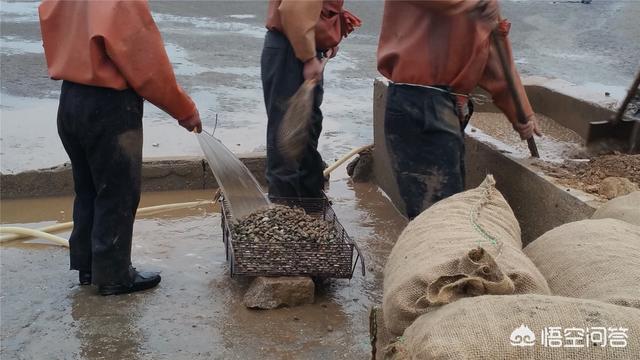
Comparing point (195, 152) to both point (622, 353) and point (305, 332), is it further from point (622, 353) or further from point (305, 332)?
point (622, 353)

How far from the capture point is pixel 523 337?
2254mm

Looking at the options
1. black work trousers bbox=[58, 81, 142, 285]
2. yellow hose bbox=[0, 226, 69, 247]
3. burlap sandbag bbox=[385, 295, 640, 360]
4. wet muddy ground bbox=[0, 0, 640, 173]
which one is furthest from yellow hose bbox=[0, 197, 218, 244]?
burlap sandbag bbox=[385, 295, 640, 360]

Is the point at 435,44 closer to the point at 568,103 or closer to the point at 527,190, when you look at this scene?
the point at 527,190

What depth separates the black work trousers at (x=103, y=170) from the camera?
4609mm

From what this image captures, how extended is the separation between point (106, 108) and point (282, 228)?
1243 mm

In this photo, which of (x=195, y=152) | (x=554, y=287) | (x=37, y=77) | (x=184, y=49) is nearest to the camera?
(x=554, y=287)

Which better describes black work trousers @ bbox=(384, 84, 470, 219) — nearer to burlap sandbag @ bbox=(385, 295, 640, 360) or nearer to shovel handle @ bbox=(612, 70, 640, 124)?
shovel handle @ bbox=(612, 70, 640, 124)

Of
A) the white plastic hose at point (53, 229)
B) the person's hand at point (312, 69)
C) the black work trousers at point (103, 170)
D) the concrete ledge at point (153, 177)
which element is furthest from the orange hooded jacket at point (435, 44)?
the concrete ledge at point (153, 177)

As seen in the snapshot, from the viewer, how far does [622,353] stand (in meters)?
2.20

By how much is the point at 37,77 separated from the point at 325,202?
6740mm

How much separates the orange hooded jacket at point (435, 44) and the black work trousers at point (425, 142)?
0.32 feet

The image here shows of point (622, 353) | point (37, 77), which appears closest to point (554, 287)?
point (622, 353)

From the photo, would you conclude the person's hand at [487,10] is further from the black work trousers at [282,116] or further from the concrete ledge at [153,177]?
the concrete ledge at [153,177]

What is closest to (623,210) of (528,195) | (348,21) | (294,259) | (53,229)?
(528,195)
